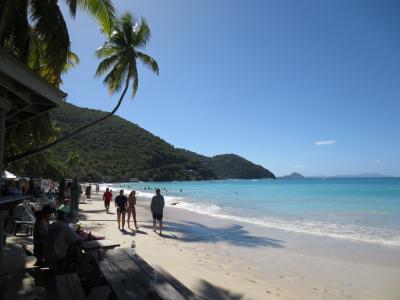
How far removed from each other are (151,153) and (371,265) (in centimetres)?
10399

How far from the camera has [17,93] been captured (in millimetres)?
5543

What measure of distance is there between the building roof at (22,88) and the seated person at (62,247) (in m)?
2.04

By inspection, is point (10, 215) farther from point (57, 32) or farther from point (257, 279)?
point (257, 279)

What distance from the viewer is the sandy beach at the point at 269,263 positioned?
6.27 m

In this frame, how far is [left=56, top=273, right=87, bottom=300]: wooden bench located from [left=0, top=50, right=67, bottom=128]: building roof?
260 cm

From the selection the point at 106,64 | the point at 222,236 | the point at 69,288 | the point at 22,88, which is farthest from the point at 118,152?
the point at 69,288

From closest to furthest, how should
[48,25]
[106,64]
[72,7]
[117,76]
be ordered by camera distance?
[48,25]
[72,7]
[117,76]
[106,64]

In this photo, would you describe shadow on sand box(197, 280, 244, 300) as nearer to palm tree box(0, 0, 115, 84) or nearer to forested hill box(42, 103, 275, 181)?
palm tree box(0, 0, 115, 84)

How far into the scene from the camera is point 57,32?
307 inches

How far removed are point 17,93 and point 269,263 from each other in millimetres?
6295

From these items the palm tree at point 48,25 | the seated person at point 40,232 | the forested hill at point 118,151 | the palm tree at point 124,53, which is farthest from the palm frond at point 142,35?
the forested hill at point 118,151

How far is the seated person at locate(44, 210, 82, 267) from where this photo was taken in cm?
519

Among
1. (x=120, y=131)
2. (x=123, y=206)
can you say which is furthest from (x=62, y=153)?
(x=123, y=206)

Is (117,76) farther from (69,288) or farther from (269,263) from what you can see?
(69,288)
